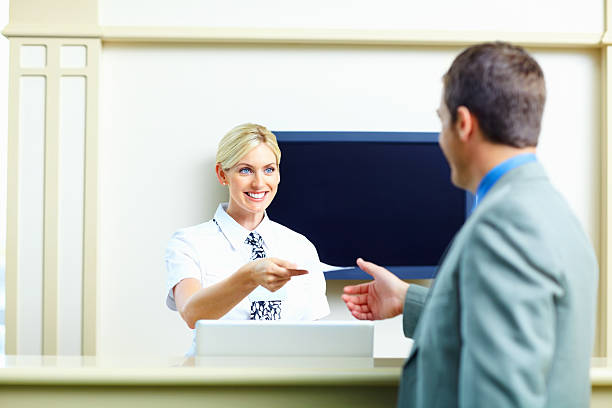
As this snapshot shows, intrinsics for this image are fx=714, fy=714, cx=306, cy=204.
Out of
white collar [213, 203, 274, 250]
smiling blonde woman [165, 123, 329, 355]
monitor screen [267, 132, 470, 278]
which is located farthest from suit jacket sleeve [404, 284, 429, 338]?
monitor screen [267, 132, 470, 278]

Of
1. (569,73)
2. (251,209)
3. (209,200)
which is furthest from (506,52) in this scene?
(569,73)

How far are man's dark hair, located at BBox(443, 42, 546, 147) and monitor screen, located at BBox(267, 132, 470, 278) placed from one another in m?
2.64

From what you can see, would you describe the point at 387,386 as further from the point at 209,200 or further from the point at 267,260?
the point at 209,200

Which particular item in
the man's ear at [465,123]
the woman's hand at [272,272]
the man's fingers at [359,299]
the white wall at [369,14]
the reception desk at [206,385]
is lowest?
the reception desk at [206,385]

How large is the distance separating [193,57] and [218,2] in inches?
13.6

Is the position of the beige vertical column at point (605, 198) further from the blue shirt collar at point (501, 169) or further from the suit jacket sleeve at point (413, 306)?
the blue shirt collar at point (501, 169)

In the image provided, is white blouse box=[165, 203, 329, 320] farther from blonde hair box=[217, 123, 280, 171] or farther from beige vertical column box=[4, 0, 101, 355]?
beige vertical column box=[4, 0, 101, 355]

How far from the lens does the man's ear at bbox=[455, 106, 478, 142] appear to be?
50.5 inches

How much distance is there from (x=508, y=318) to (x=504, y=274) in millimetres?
68

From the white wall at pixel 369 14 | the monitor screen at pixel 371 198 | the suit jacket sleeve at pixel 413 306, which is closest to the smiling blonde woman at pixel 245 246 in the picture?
the suit jacket sleeve at pixel 413 306

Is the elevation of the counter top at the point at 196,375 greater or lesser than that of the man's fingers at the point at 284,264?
lesser

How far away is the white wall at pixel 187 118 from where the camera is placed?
13.2 ft

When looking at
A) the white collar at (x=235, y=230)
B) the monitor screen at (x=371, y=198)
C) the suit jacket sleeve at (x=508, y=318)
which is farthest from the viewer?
the monitor screen at (x=371, y=198)

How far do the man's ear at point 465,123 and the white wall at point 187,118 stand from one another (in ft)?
9.23
